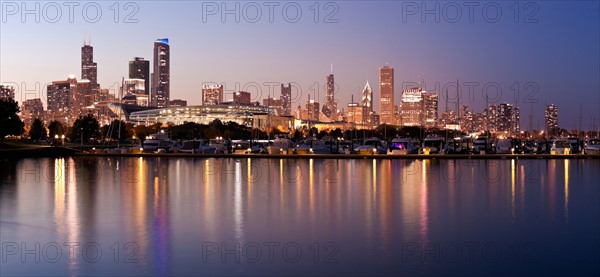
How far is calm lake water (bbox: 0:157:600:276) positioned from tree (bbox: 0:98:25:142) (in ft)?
109

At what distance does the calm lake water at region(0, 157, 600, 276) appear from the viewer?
10.0 meters

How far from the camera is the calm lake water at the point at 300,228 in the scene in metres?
10.0

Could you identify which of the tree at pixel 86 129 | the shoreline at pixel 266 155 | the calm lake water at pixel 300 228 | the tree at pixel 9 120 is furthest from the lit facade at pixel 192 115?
the calm lake water at pixel 300 228

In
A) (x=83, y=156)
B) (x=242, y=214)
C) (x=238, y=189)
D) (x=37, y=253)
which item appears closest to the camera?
(x=37, y=253)

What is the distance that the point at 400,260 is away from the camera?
10.3 meters

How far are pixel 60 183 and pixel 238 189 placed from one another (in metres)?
7.63


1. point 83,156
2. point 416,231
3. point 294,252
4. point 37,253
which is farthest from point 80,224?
point 83,156

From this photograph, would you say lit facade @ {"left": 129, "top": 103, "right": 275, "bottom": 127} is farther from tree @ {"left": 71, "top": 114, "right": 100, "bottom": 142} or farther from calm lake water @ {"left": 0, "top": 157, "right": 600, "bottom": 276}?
calm lake water @ {"left": 0, "top": 157, "right": 600, "bottom": 276}

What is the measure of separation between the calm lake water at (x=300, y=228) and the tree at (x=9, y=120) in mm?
33175

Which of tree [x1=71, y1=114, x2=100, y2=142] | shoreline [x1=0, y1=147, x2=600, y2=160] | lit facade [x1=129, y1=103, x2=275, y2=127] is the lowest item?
shoreline [x1=0, y1=147, x2=600, y2=160]

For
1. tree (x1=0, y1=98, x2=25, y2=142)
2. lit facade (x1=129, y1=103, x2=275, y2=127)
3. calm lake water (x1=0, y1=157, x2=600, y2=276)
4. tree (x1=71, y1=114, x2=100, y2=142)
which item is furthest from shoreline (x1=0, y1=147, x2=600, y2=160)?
lit facade (x1=129, y1=103, x2=275, y2=127)

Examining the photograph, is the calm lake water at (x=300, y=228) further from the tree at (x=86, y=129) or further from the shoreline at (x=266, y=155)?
the tree at (x=86, y=129)

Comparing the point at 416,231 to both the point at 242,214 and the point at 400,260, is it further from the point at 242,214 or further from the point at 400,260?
the point at 242,214

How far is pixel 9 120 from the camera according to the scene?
54.3 m
